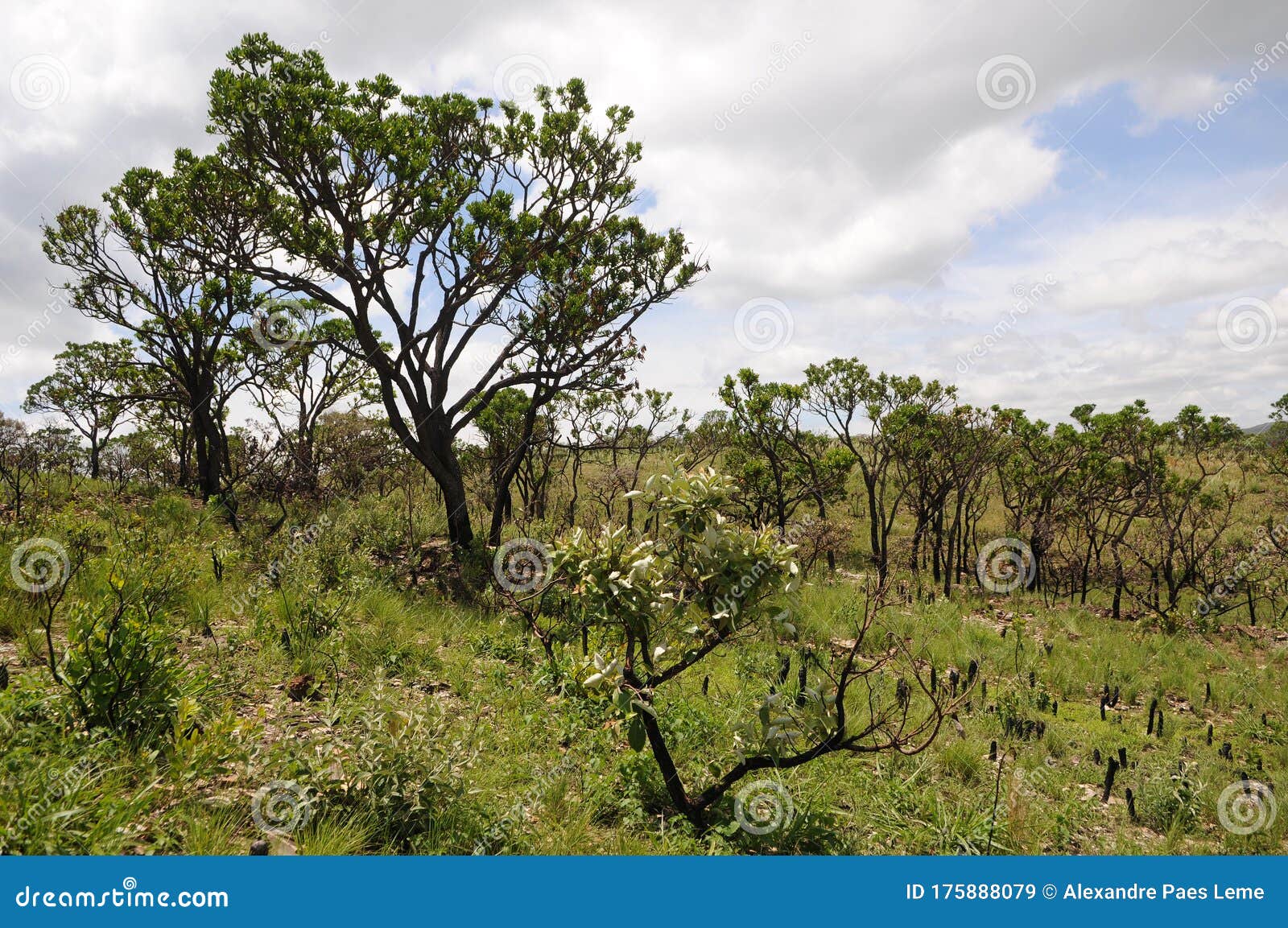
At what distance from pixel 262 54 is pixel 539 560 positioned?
9277 millimetres

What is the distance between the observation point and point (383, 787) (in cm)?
397

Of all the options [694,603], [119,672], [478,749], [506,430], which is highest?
[506,430]

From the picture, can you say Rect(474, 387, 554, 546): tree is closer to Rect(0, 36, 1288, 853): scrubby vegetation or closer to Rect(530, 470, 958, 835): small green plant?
Rect(0, 36, 1288, 853): scrubby vegetation

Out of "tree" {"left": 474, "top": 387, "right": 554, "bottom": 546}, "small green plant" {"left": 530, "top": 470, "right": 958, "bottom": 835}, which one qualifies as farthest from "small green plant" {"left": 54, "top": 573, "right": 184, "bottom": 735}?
"tree" {"left": 474, "top": 387, "right": 554, "bottom": 546}

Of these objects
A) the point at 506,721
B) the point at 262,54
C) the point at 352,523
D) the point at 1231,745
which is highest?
the point at 262,54

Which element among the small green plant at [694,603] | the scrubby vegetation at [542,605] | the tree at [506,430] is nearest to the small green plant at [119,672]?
the scrubby vegetation at [542,605]

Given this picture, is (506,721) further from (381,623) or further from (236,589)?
(236,589)

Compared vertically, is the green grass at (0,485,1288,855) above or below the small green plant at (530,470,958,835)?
below

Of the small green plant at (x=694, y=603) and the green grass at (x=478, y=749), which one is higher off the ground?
the small green plant at (x=694, y=603)

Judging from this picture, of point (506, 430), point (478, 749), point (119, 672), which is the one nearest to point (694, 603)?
point (478, 749)

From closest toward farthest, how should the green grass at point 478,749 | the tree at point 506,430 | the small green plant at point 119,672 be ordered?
the green grass at point 478,749 < the small green plant at point 119,672 < the tree at point 506,430

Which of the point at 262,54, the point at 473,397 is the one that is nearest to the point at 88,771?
the point at 473,397

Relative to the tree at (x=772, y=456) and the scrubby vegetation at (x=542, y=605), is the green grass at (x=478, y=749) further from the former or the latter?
the tree at (x=772, y=456)

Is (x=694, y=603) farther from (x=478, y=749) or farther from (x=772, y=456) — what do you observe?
(x=772, y=456)
